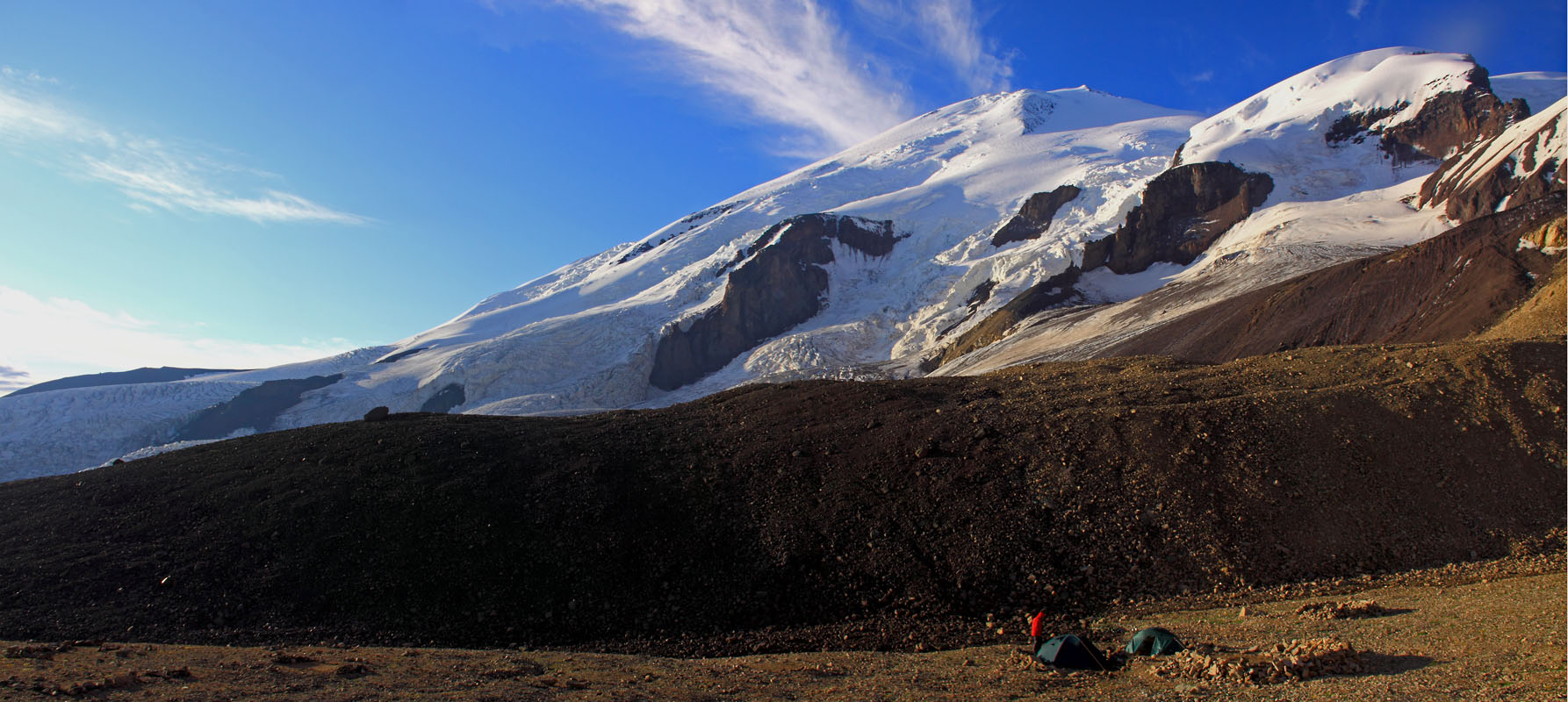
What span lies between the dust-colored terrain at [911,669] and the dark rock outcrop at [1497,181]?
170 feet

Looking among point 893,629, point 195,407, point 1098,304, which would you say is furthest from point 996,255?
point 195,407

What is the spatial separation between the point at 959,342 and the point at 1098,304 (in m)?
11.2

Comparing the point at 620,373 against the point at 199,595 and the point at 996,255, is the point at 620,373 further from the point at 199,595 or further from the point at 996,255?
the point at 199,595

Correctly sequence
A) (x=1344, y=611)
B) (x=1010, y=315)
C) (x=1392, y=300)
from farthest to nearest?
1. (x=1010, y=315)
2. (x=1392, y=300)
3. (x=1344, y=611)

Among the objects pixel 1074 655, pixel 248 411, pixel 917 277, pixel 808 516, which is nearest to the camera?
pixel 1074 655

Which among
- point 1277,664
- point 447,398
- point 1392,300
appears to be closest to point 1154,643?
point 1277,664

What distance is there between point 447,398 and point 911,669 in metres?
63.4

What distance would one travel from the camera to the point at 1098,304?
59906 millimetres

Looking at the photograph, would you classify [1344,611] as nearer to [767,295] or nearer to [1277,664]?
[1277,664]

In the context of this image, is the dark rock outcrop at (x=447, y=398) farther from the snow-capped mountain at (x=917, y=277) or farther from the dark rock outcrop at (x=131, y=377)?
the dark rock outcrop at (x=131, y=377)

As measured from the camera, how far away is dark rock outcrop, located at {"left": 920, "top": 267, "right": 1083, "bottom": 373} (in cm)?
5897

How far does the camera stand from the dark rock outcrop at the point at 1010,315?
59.0 m

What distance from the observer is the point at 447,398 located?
64.6 meters

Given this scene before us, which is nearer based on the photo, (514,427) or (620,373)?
(514,427)
